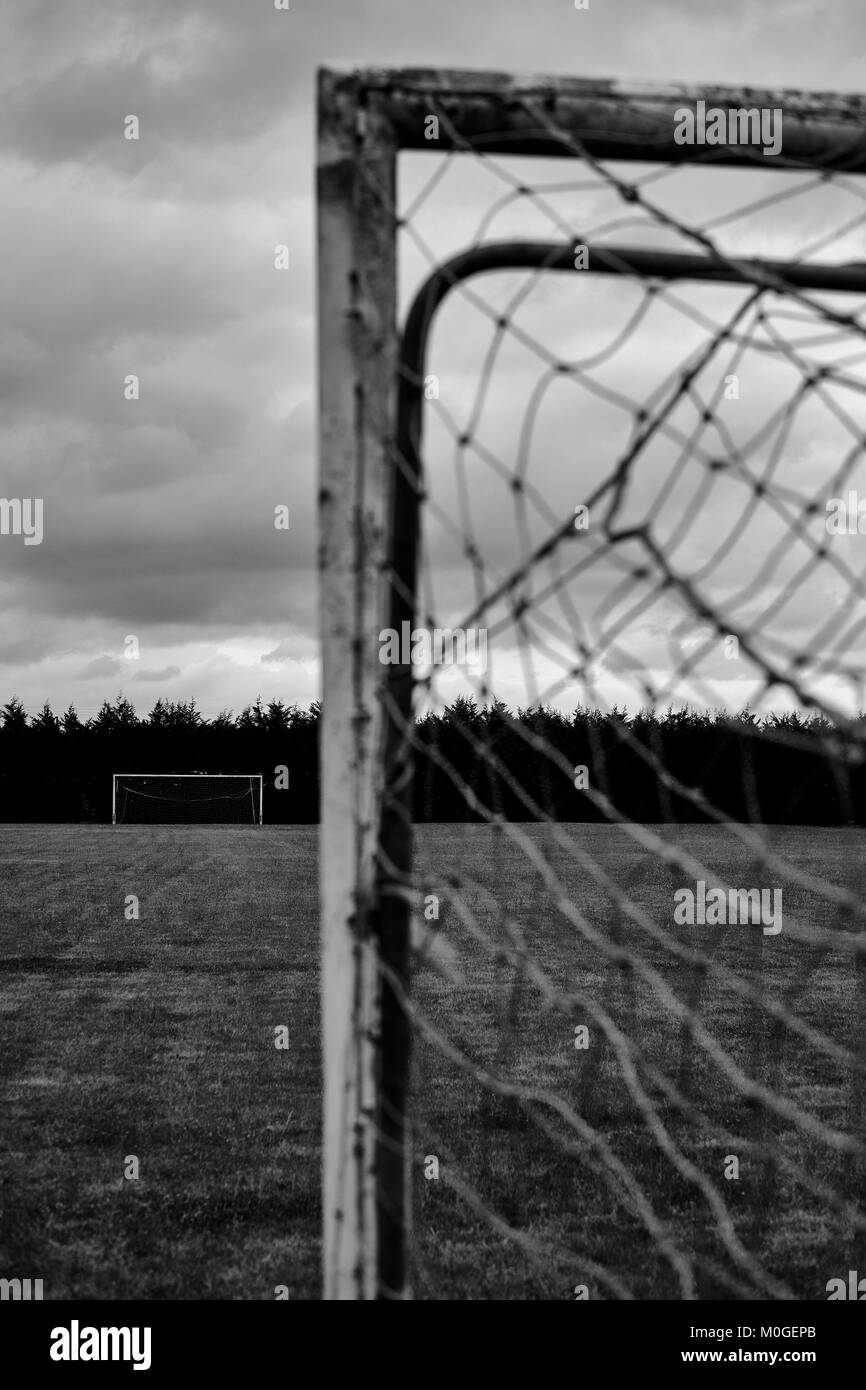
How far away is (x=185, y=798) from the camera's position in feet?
112

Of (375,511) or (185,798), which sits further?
(185,798)

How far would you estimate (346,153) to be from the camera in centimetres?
191

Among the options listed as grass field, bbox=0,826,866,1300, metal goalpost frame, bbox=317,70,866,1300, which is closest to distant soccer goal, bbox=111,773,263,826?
grass field, bbox=0,826,866,1300

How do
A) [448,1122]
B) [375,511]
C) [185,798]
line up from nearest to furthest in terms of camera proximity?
[375,511] → [448,1122] → [185,798]

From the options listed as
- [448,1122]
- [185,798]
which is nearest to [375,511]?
[448,1122]

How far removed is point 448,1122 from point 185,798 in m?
30.6

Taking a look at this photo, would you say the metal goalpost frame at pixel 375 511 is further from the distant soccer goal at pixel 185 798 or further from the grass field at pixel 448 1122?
the distant soccer goal at pixel 185 798

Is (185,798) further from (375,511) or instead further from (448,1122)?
(375,511)

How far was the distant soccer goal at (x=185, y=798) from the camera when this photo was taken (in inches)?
1314

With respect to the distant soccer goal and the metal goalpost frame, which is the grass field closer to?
the metal goalpost frame

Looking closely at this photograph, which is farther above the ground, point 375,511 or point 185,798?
point 185,798

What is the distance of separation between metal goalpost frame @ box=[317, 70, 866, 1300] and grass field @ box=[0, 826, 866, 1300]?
38 centimetres
